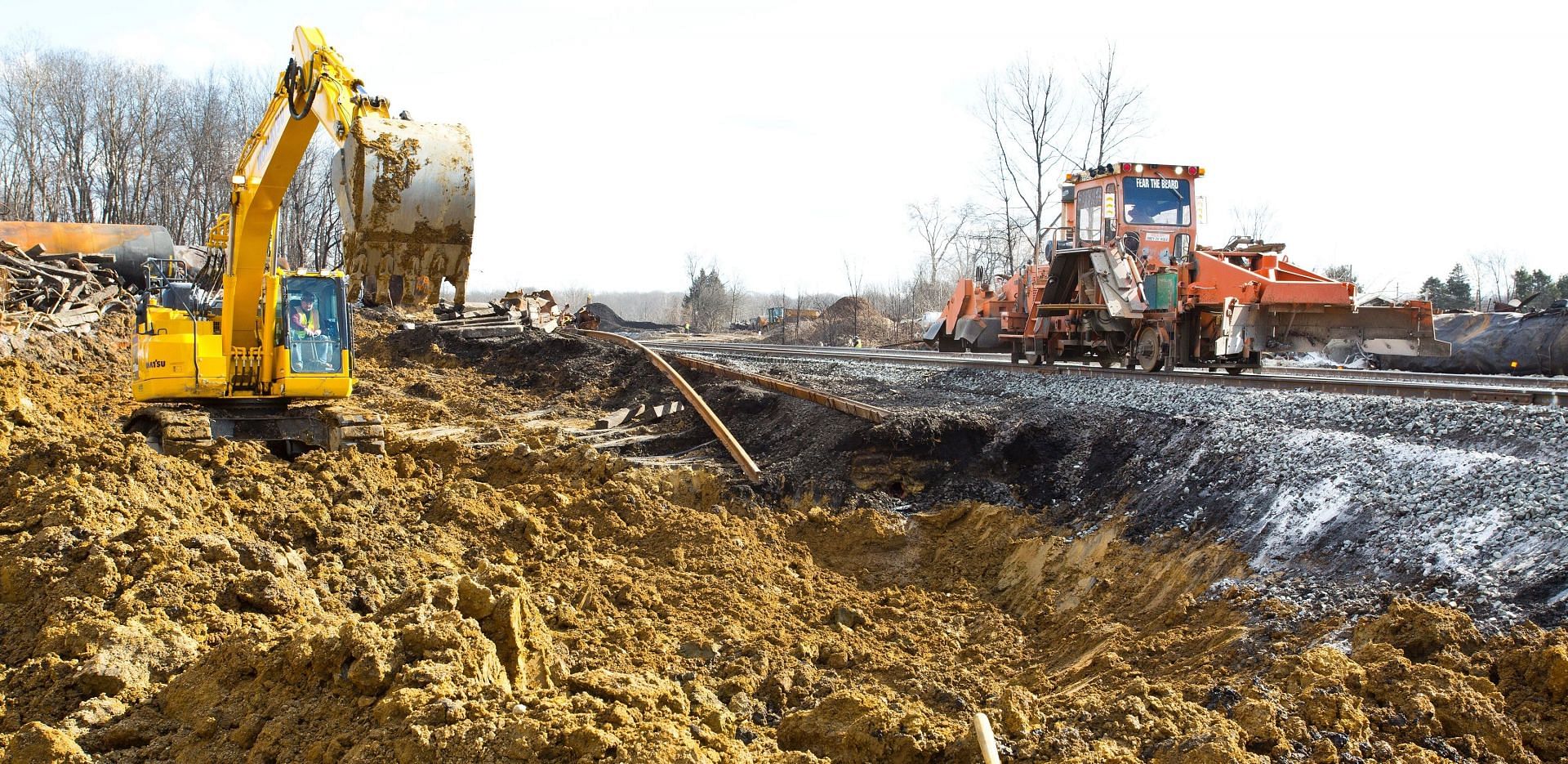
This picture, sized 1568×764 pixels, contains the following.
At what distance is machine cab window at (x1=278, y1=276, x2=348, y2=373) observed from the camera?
9641 millimetres

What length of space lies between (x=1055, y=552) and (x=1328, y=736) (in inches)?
129

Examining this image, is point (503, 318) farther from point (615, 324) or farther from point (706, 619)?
point (615, 324)

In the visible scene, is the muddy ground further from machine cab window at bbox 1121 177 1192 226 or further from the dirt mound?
the dirt mound

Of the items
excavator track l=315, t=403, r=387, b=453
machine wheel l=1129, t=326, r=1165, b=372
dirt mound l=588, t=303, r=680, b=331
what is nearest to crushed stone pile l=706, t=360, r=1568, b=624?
machine wheel l=1129, t=326, r=1165, b=372

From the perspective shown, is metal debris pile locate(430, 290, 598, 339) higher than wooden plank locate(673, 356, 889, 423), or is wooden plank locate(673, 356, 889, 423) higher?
metal debris pile locate(430, 290, 598, 339)

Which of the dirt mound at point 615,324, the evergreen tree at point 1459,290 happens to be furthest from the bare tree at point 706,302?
the evergreen tree at point 1459,290

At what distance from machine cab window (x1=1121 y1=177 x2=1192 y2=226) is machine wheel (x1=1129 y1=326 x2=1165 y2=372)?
197cm

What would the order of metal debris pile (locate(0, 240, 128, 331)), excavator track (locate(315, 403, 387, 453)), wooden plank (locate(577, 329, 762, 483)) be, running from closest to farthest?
1. wooden plank (locate(577, 329, 762, 483))
2. excavator track (locate(315, 403, 387, 453))
3. metal debris pile (locate(0, 240, 128, 331))

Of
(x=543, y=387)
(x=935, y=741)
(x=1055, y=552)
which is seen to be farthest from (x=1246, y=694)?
(x=543, y=387)

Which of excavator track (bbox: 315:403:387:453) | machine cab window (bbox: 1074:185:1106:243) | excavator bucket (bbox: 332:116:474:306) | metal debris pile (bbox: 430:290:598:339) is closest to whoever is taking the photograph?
excavator bucket (bbox: 332:116:474:306)

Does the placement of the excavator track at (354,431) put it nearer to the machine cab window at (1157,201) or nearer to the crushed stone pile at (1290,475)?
the crushed stone pile at (1290,475)

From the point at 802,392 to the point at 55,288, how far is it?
16.3 m

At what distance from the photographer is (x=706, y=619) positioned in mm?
6016

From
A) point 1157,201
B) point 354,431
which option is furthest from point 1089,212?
point 354,431
